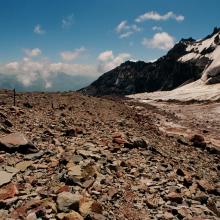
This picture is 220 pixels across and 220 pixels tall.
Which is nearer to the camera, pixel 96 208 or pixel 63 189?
pixel 96 208

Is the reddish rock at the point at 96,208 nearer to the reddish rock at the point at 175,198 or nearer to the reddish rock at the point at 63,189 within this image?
the reddish rock at the point at 63,189

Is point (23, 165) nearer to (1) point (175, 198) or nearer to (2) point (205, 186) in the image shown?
(1) point (175, 198)

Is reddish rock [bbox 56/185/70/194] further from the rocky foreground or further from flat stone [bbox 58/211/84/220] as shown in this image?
flat stone [bbox 58/211/84/220]

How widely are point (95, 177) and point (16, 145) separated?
17.6 ft

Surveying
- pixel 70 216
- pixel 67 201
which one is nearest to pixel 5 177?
pixel 67 201

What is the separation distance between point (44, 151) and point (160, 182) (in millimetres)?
6571

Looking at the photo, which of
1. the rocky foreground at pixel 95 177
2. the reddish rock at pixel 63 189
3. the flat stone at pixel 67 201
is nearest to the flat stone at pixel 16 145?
→ the rocky foreground at pixel 95 177

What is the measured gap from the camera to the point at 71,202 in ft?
41.5

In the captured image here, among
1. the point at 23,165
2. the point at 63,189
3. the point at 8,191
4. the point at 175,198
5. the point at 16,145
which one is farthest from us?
the point at 16,145

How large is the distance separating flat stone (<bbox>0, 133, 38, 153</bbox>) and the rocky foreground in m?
0.03

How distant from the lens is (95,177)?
15719 millimetres

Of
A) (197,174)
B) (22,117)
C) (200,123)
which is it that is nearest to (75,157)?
(197,174)

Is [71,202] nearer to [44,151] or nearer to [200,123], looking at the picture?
[44,151]

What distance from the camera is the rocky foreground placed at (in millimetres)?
12859
